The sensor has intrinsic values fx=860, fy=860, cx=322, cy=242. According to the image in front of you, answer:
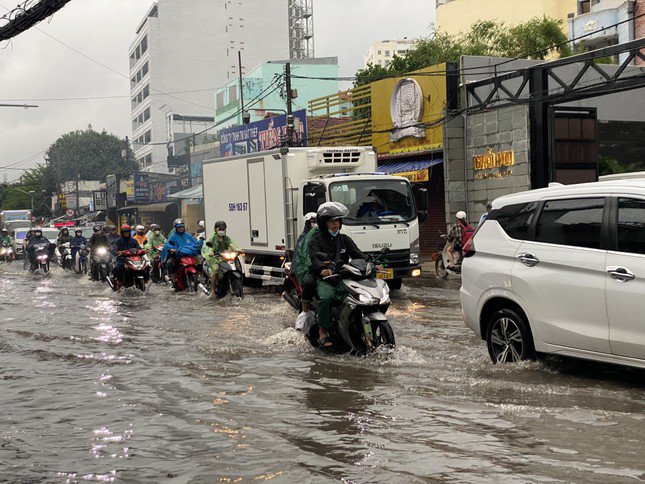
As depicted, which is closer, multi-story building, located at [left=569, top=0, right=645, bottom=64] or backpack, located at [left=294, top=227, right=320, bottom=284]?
backpack, located at [left=294, top=227, right=320, bottom=284]

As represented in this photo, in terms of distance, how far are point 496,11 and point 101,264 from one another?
49855mm

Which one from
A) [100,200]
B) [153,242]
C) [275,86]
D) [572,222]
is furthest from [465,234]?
[100,200]

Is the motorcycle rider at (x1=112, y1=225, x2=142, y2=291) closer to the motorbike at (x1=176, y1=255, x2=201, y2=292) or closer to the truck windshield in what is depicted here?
the motorbike at (x1=176, y1=255, x2=201, y2=292)

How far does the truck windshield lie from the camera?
16.1 meters

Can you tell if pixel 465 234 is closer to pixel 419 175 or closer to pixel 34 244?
pixel 419 175

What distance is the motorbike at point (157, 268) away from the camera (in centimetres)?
2145

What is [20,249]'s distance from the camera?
141 ft

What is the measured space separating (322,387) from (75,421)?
2.22 metres

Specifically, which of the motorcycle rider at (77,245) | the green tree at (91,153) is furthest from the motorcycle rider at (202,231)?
the green tree at (91,153)

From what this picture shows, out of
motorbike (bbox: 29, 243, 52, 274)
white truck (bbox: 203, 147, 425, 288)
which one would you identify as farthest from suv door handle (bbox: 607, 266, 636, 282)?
motorbike (bbox: 29, 243, 52, 274)

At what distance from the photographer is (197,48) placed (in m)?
96.5

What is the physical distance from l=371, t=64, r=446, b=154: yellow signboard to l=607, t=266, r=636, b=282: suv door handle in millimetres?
19262

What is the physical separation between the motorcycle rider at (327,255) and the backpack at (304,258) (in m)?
0.05

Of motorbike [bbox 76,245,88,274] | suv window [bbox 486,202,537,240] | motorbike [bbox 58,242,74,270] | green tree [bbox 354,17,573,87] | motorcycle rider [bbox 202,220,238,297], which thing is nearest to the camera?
suv window [bbox 486,202,537,240]
